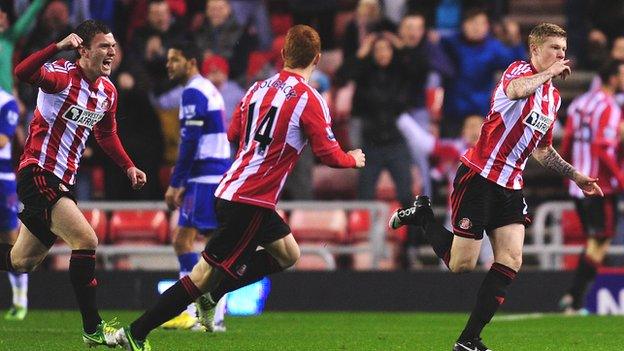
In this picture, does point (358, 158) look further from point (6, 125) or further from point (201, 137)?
point (6, 125)

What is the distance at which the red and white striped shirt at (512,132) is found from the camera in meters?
9.57

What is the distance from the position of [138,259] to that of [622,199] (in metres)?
6.11

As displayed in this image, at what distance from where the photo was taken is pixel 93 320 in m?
9.80

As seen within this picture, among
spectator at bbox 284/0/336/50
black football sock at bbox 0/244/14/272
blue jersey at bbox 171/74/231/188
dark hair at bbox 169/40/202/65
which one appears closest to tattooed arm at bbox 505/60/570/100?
blue jersey at bbox 171/74/231/188

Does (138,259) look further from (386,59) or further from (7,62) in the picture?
(386,59)

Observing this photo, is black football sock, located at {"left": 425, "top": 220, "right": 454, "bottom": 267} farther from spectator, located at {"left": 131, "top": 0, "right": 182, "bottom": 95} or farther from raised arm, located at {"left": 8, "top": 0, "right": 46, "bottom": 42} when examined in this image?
raised arm, located at {"left": 8, "top": 0, "right": 46, "bottom": 42}

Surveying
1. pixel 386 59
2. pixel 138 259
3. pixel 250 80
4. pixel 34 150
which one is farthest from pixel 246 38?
pixel 34 150

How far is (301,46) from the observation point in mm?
9109

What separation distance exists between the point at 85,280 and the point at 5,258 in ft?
3.10

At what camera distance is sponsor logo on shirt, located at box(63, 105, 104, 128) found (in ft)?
32.7

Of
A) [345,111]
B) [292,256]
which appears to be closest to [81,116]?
[292,256]

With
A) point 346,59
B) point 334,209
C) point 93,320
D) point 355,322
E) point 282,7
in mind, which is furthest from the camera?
point 282,7

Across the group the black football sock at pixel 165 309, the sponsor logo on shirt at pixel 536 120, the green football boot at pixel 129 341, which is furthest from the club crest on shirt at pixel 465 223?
the green football boot at pixel 129 341

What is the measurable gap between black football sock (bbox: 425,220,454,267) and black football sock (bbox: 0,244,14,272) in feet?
10.4
